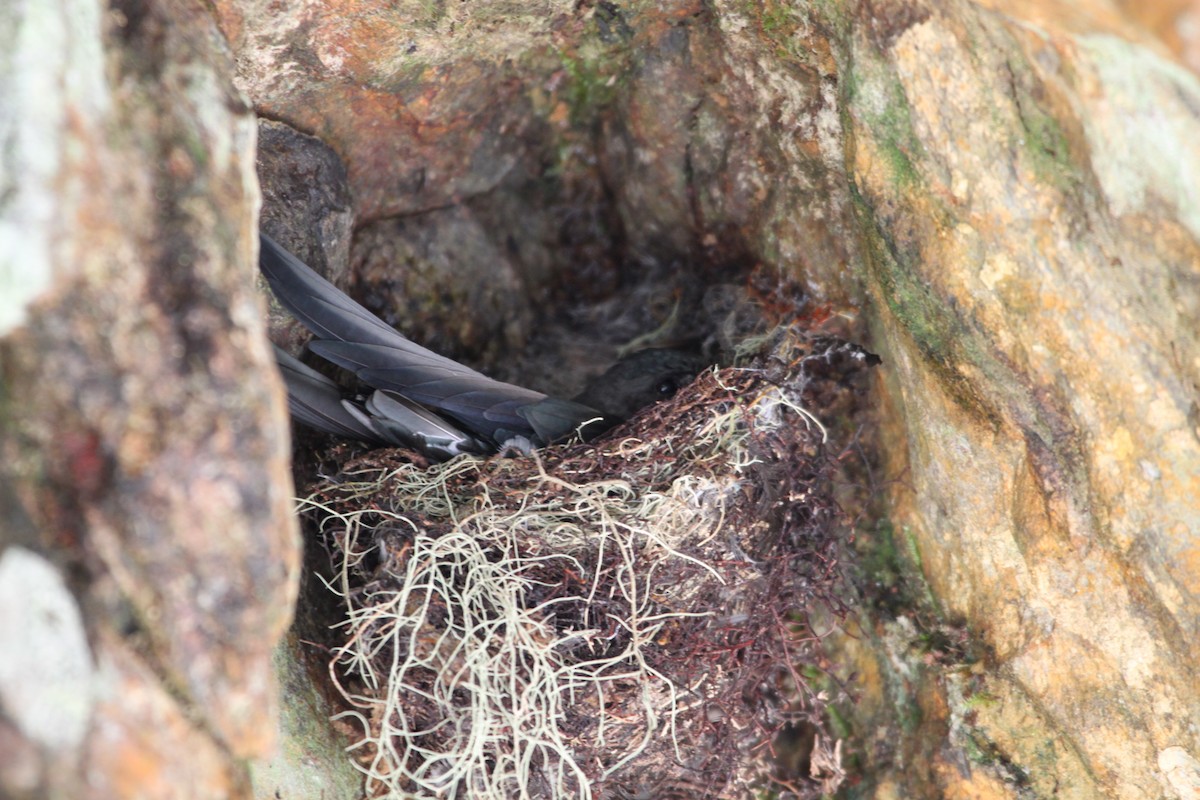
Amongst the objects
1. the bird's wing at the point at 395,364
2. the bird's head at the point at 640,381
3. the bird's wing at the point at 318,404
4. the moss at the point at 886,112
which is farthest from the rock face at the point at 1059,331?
the bird's wing at the point at 318,404

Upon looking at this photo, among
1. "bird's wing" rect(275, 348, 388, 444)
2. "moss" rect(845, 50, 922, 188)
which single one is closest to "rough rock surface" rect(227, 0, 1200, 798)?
"moss" rect(845, 50, 922, 188)

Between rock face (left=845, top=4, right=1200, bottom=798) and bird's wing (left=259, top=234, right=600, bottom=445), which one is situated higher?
rock face (left=845, top=4, right=1200, bottom=798)

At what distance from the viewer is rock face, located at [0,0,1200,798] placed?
1.25m

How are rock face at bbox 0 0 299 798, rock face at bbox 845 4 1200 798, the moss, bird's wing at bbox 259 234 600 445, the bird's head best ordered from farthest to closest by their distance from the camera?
the bird's head < bird's wing at bbox 259 234 600 445 < the moss < rock face at bbox 845 4 1200 798 < rock face at bbox 0 0 299 798

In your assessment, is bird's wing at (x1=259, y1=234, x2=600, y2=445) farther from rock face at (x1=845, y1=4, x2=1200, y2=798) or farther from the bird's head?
rock face at (x1=845, y1=4, x2=1200, y2=798)

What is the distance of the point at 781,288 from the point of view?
8.25ft

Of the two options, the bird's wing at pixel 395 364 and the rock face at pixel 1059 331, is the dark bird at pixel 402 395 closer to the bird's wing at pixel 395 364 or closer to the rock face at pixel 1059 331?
the bird's wing at pixel 395 364

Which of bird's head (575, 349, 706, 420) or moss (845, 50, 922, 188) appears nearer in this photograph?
moss (845, 50, 922, 188)

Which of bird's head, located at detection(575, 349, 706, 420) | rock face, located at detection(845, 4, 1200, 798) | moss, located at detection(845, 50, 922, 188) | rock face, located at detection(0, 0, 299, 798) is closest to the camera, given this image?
rock face, located at detection(0, 0, 299, 798)

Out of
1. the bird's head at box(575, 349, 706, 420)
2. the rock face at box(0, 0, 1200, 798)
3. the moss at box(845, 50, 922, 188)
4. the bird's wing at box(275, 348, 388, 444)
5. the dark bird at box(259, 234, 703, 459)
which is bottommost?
the bird's wing at box(275, 348, 388, 444)

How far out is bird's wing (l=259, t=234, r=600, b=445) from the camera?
7.11ft

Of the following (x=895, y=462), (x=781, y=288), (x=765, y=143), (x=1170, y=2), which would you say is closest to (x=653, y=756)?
(x=895, y=462)

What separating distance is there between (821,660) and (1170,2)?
5.32 feet

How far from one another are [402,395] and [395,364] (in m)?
0.10
